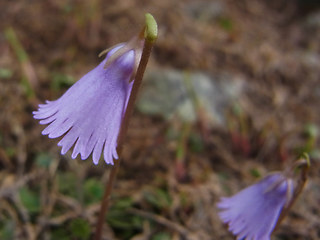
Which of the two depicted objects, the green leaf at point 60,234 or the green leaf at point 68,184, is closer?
the green leaf at point 60,234

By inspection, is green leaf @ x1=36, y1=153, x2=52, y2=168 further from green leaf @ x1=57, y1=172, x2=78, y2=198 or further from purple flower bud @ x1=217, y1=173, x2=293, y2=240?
purple flower bud @ x1=217, y1=173, x2=293, y2=240

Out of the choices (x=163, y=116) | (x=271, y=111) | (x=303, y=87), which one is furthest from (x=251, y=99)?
(x=163, y=116)

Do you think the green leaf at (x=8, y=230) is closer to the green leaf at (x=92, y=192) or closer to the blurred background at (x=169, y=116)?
the blurred background at (x=169, y=116)

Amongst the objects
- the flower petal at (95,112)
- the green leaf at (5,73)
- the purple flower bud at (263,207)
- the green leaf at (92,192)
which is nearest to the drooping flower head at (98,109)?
the flower petal at (95,112)

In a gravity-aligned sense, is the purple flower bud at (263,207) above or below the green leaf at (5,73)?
below

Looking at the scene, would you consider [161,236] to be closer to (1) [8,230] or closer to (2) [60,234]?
(2) [60,234]

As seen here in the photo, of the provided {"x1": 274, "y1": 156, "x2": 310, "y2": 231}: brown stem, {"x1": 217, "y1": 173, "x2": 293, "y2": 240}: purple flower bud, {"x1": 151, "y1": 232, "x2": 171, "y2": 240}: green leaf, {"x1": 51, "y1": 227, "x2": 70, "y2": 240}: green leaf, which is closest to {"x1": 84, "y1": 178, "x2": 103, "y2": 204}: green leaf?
{"x1": 51, "y1": 227, "x2": 70, "y2": 240}: green leaf

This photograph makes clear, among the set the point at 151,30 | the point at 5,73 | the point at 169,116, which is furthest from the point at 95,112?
the point at 5,73
